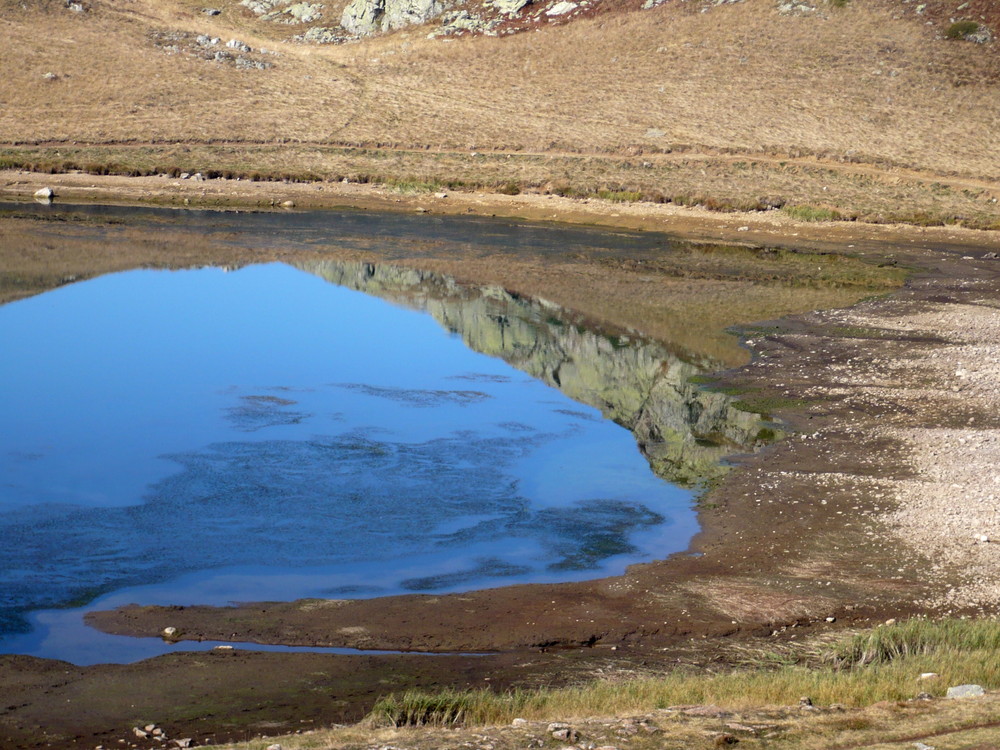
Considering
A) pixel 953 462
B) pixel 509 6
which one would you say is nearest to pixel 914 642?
pixel 953 462

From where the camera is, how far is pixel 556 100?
62.3 meters

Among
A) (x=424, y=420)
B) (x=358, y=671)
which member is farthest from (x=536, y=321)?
(x=358, y=671)

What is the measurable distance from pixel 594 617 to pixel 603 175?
133ft

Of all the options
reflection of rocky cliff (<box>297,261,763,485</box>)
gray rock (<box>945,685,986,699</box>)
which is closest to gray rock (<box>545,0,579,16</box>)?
reflection of rocky cliff (<box>297,261,763,485</box>)

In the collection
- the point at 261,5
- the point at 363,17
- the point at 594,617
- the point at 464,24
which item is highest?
the point at 261,5

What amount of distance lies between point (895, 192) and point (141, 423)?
123 ft

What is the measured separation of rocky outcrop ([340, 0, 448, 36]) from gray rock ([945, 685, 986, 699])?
7228 cm

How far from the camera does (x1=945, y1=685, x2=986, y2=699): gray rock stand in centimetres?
792

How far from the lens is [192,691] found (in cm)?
891

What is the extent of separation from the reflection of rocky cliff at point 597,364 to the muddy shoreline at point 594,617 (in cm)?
96

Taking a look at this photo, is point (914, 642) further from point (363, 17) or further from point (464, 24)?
point (363, 17)

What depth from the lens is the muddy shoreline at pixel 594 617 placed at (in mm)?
8688

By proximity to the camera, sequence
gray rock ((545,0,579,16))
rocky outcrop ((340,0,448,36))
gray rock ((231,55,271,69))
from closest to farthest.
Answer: gray rock ((231,55,271,69)) < gray rock ((545,0,579,16)) < rocky outcrop ((340,0,448,36))

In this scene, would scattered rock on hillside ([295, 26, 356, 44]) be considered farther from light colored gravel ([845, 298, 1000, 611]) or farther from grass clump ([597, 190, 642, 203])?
light colored gravel ([845, 298, 1000, 611])
